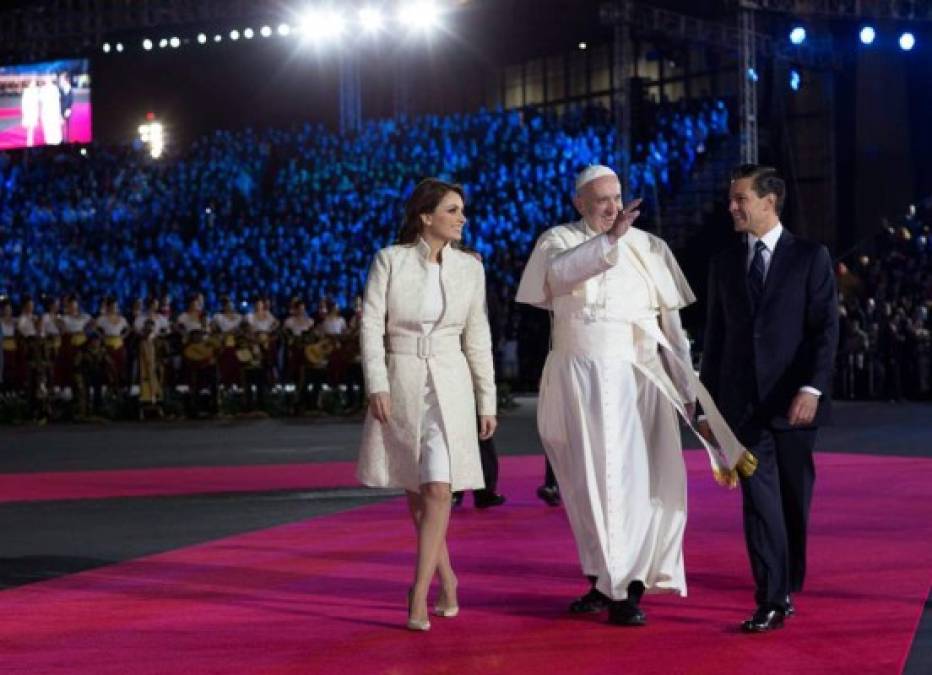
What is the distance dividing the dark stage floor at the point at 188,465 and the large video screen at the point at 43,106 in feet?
76.8

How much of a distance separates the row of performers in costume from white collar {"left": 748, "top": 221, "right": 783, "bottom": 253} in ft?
48.7

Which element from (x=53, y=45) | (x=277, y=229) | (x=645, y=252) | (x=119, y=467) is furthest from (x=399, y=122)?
(x=645, y=252)

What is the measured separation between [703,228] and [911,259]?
5541 millimetres

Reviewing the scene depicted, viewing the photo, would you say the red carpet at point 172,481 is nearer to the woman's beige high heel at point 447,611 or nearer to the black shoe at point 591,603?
the woman's beige high heel at point 447,611

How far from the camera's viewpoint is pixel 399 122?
32.4m

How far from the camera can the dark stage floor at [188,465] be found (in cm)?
901

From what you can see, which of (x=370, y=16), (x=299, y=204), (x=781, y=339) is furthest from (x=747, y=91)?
(x=781, y=339)

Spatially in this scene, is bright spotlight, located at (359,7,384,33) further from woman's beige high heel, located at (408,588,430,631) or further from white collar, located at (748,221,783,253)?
woman's beige high heel, located at (408,588,430,631)

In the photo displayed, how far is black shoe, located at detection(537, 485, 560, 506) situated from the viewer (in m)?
10.4

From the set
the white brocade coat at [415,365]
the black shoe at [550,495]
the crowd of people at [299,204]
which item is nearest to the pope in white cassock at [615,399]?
the white brocade coat at [415,365]

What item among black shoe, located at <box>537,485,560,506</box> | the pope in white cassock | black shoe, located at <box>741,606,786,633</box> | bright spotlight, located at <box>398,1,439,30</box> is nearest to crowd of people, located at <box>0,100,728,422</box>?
bright spotlight, located at <box>398,1,439,30</box>

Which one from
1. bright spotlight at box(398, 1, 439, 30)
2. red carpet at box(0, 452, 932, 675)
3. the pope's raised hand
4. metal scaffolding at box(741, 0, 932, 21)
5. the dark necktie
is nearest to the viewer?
red carpet at box(0, 452, 932, 675)

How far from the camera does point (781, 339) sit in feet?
20.7

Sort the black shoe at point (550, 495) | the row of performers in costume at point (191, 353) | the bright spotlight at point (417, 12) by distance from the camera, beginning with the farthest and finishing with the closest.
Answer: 1. the bright spotlight at point (417, 12)
2. the row of performers in costume at point (191, 353)
3. the black shoe at point (550, 495)
